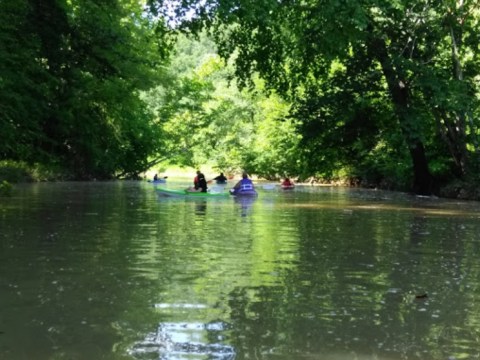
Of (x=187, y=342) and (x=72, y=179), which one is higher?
(x=72, y=179)

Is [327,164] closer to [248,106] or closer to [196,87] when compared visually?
[196,87]

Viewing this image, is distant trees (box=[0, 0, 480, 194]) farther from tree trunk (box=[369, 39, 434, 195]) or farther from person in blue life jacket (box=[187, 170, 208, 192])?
person in blue life jacket (box=[187, 170, 208, 192])

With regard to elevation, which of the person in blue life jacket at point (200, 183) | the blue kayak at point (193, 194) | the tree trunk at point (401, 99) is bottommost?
the blue kayak at point (193, 194)

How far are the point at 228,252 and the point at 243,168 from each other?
53.5 meters

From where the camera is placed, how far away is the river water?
4723mm

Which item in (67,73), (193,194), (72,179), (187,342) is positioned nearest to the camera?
→ (187,342)

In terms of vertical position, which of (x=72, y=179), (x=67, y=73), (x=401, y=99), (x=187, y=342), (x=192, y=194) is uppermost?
(x=67, y=73)

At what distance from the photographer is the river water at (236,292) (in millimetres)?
4723

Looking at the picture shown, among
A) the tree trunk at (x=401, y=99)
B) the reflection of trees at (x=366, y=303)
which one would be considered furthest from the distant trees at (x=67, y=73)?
the reflection of trees at (x=366, y=303)

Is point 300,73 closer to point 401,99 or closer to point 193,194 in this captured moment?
point 401,99

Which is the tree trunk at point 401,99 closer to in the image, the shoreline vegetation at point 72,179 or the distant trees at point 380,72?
the distant trees at point 380,72

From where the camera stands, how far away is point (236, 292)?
6613 mm

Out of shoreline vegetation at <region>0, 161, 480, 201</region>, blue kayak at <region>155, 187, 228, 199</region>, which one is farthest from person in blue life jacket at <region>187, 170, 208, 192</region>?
shoreline vegetation at <region>0, 161, 480, 201</region>

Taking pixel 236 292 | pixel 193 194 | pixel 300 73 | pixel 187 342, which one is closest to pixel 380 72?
pixel 300 73
